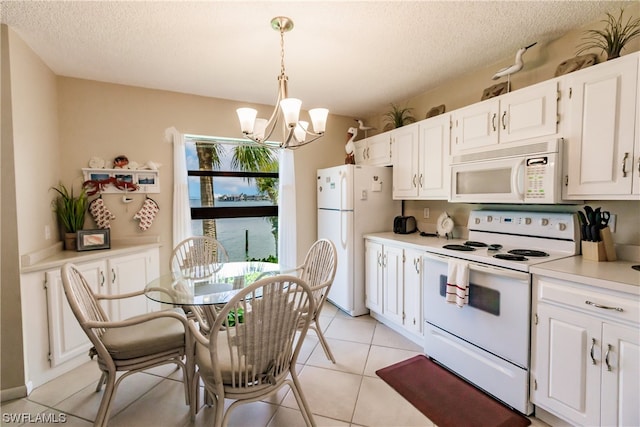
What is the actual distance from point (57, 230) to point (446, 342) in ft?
11.5

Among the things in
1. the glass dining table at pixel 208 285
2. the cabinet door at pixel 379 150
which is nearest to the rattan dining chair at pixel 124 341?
the glass dining table at pixel 208 285

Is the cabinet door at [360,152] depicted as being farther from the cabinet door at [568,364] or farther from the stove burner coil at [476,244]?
the cabinet door at [568,364]

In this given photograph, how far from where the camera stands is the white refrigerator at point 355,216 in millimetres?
3217

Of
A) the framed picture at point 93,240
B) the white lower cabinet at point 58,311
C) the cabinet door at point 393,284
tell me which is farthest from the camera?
the cabinet door at point 393,284

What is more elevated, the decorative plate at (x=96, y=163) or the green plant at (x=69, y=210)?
the decorative plate at (x=96, y=163)

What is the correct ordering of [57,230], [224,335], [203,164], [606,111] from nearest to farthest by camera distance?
[606,111], [224,335], [57,230], [203,164]

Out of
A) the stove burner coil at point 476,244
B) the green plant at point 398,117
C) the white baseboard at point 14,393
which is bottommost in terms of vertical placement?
the white baseboard at point 14,393

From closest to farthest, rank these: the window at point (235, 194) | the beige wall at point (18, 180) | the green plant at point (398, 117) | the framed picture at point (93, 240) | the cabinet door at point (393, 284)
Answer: the beige wall at point (18, 180) < the framed picture at point (93, 240) < the cabinet door at point (393, 284) < the green plant at point (398, 117) < the window at point (235, 194)

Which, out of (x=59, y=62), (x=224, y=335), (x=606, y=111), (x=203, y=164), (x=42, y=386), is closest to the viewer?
(x=606, y=111)

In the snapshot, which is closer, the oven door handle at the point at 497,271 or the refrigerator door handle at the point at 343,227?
the oven door handle at the point at 497,271

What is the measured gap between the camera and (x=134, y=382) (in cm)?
213

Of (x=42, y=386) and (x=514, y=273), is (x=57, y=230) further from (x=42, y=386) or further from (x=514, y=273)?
(x=514, y=273)

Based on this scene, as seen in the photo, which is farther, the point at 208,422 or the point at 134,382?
the point at 134,382

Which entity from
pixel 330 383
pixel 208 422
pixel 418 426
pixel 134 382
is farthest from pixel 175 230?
pixel 418 426
